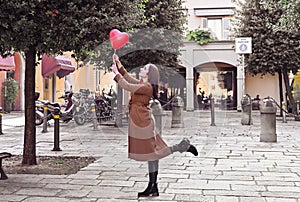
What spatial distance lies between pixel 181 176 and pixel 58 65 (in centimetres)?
1439

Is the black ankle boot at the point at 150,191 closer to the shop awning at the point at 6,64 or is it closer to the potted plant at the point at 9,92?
the shop awning at the point at 6,64

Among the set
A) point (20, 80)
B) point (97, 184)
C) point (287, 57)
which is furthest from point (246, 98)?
point (20, 80)

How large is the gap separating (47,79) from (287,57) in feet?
46.4

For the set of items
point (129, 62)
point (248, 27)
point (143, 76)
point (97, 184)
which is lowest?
point (97, 184)

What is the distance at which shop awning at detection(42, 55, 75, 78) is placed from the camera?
63.2 ft

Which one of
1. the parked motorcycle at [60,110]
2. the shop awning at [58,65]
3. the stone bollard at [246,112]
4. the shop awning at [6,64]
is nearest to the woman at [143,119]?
the parked motorcycle at [60,110]

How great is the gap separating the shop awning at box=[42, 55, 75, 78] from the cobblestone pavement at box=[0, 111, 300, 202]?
9491mm

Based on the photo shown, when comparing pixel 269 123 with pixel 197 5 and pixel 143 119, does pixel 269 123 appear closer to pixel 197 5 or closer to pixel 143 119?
pixel 143 119

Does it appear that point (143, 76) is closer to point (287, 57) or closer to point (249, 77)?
point (287, 57)

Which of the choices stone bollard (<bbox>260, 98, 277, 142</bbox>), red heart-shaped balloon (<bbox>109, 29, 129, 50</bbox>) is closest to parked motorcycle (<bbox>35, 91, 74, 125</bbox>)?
stone bollard (<bbox>260, 98, 277, 142</bbox>)

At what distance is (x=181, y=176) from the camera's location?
6.04m

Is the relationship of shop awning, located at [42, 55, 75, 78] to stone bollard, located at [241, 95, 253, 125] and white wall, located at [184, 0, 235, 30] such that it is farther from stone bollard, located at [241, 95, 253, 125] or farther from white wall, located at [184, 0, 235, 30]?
white wall, located at [184, 0, 235, 30]

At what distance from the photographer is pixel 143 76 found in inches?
186

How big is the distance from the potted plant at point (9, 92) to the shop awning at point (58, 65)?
1844 millimetres
